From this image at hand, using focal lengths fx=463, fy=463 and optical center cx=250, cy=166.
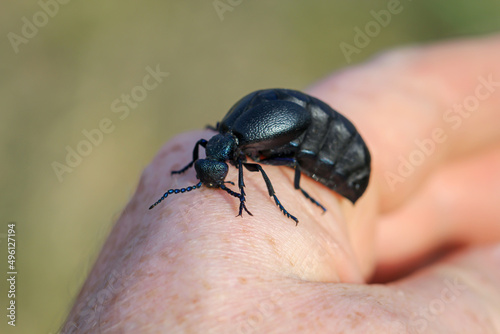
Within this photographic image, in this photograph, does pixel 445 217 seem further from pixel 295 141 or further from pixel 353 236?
pixel 295 141

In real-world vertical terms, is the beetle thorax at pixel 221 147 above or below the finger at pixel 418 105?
above

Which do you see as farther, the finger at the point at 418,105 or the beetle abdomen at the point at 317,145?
the finger at the point at 418,105

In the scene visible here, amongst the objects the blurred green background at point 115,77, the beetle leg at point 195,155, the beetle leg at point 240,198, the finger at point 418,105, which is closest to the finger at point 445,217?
the finger at point 418,105

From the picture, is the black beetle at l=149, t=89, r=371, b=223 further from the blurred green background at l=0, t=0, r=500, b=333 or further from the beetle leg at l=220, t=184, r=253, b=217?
the blurred green background at l=0, t=0, r=500, b=333

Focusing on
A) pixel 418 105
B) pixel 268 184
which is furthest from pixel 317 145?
pixel 418 105

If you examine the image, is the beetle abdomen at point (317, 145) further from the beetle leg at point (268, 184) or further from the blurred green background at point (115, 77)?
the blurred green background at point (115, 77)

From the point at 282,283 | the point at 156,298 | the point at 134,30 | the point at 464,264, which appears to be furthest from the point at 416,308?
the point at 134,30
